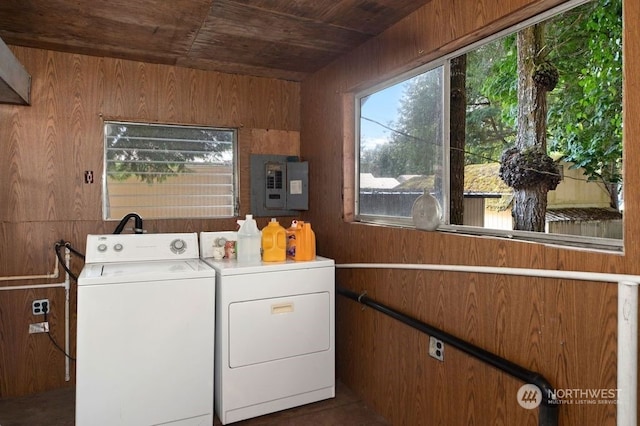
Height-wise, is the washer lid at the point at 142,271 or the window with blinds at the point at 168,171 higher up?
the window with blinds at the point at 168,171

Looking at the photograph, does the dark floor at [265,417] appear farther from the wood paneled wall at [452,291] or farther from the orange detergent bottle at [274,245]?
the orange detergent bottle at [274,245]

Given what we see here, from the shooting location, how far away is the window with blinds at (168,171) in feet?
9.47

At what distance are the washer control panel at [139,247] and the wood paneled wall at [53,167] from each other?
1.42ft

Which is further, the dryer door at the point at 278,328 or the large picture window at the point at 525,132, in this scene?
the dryer door at the point at 278,328

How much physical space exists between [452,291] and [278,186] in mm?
1849

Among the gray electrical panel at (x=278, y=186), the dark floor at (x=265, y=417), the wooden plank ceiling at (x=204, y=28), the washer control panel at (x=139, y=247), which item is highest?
the wooden plank ceiling at (x=204, y=28)

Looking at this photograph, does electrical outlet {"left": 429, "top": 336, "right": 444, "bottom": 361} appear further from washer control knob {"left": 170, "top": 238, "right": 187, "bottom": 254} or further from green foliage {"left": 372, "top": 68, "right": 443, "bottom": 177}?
washer control knob {"left": 170, "top": 238, "right": 187, "bottom": 254}

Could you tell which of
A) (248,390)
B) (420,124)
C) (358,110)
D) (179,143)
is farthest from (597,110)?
(179,143)

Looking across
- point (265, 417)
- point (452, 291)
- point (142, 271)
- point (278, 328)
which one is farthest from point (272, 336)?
point (452, 291)

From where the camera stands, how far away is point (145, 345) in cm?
206

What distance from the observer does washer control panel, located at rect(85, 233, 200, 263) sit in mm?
2408

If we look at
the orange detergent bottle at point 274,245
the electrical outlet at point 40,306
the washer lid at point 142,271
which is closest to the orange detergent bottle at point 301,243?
the orange detergent bottle at point 274,245

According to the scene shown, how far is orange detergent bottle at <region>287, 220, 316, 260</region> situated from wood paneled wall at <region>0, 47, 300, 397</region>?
3.21 feet

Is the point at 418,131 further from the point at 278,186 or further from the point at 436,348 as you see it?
the point at 278,186
